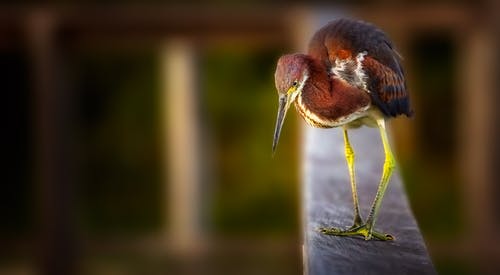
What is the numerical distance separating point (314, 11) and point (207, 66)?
4.85 m

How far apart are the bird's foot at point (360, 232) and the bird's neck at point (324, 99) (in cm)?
27

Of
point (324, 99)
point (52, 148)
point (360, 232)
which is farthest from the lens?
point (52, 148)

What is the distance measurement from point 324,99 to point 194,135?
4.81m

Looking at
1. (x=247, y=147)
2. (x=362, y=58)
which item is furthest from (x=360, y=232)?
(x=247, y=147)

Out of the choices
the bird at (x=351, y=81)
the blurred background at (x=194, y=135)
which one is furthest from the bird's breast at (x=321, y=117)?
the blurred background at (x=194, y=135)

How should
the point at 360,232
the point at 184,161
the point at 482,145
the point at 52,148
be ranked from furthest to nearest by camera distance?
the point at 184,161 < the point at 482,145 < the point at 52,148 < the point at 360,232

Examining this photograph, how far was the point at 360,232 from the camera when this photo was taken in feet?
7.91

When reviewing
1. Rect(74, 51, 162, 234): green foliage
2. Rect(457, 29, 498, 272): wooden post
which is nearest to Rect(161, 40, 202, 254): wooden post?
Rect(457, 29, 498, 272): wooden post

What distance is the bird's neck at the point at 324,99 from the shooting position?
2.57m

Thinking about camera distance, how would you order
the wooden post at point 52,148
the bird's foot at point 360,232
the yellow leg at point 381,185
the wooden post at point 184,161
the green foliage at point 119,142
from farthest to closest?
the green foliage at point 119,142 → the wooden post at point 184,161 → the wooden post at point 52,148 → the yellow leg at point 381,185 → the bird's foot at point 360,232

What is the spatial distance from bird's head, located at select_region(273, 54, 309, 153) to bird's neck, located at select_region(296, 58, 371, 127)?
7 centimetres

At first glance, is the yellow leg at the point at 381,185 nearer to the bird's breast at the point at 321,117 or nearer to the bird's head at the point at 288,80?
the bird's breast at the point at 321,117

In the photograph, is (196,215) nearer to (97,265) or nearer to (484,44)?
(97,265)

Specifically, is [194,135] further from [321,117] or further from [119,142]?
[321,117]
